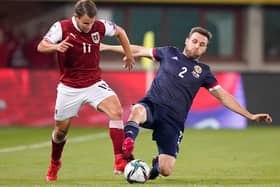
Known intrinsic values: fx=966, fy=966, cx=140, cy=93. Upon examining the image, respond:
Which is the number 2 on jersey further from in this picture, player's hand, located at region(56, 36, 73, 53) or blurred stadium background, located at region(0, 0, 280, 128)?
blurred stadium background, located at region(0, 0, 280, 128)

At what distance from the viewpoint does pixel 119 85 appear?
24547 millimetres

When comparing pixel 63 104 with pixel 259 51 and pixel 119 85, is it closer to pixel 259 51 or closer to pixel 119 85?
pixel 119 85

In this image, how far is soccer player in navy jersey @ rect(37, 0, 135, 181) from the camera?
12445 mm

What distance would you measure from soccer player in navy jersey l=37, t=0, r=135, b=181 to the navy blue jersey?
466 millimetres

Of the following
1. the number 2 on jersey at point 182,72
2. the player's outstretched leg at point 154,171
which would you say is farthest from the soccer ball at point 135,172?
the number 2 on jersey at point 182,72

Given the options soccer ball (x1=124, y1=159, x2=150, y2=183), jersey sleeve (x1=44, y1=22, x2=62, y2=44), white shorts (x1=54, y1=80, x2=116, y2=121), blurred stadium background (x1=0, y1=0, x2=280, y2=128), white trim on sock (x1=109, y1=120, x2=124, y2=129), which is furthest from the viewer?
blurred stadium background (x1=0, y1=0, x2=280, y2=128)

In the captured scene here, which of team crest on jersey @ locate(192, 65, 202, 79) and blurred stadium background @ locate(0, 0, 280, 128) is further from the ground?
team crest on jersey @ locate(192, 65, 202, 79)

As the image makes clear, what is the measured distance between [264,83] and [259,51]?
6676 mm

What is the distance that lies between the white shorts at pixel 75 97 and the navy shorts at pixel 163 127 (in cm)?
65

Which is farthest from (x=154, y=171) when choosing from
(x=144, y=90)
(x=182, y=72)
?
(x=144, y=90)

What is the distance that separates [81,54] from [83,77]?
311 mm

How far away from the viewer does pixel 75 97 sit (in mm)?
12680

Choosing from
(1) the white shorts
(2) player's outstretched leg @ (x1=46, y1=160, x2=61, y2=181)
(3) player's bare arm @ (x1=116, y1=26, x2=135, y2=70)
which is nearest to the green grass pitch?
(2) player's outstretched leg @ (x1=46, y1=160, x2=61, y2=181)

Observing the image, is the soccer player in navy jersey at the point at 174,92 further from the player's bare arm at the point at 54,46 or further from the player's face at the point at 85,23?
the player's bare arm at the point at 54,46
